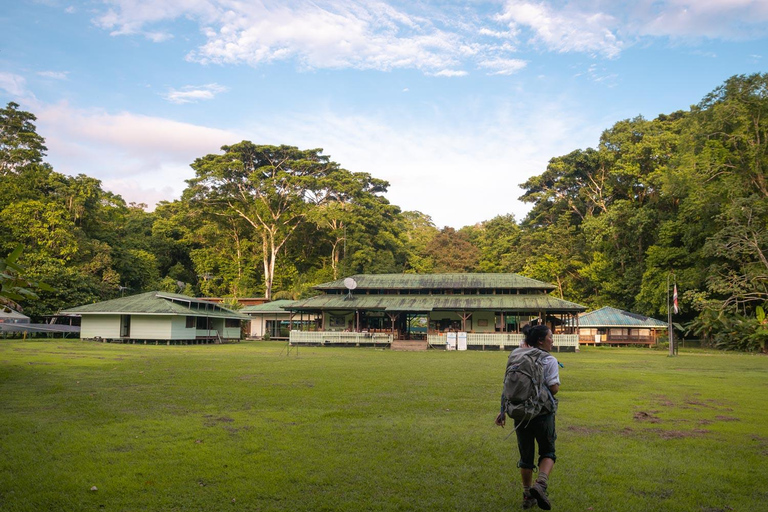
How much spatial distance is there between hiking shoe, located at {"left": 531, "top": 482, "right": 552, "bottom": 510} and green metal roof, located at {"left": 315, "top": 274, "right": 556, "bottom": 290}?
1387 inches

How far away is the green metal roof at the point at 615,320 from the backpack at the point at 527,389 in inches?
1752

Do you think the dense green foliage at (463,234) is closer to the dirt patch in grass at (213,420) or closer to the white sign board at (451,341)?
the white sign board at (451,341)

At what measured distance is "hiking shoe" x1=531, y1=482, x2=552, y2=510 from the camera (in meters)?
4.83

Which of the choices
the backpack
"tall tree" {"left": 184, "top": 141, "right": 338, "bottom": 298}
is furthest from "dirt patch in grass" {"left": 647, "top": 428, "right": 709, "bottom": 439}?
"tall tree" {"left": 184, "top": 141, "right": 338, "bottom": 298}

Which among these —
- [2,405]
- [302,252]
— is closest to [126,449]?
[2,405]

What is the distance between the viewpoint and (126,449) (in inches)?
273

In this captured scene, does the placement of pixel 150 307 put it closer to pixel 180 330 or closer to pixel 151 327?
pixel 151 327

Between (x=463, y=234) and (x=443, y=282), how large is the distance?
28.5m

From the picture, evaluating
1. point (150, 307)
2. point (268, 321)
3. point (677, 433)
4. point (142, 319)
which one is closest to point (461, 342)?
point (150, 307)

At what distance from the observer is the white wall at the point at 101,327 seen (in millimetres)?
36906

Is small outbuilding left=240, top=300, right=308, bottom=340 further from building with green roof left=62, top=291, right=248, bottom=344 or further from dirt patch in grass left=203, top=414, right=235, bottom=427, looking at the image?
dirt patch in grass left=203, top=414, right=235, bottom=427

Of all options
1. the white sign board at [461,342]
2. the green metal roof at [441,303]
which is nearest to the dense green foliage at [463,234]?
the green metal roof at [441,303]

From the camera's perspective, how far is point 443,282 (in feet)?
138

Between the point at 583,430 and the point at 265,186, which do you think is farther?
the point at 265,186
